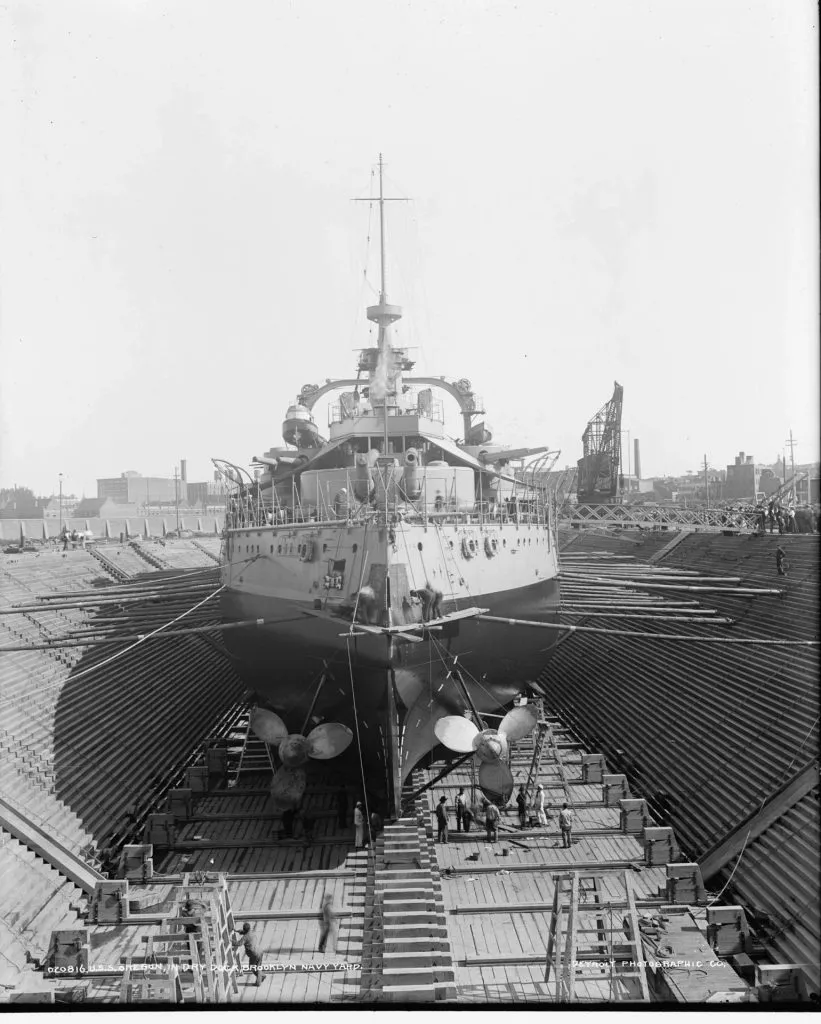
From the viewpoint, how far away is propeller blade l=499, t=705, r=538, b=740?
38.5ft

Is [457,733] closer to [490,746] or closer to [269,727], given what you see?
[490,746]

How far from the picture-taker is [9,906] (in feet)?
28.6

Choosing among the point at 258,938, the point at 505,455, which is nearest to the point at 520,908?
the point at 258,938

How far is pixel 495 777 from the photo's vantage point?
11.1 metres

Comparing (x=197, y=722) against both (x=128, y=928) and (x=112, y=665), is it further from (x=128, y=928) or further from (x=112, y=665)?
(x=128, y=928)

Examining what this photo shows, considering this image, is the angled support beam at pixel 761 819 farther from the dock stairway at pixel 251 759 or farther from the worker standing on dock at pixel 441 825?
the dock stairway at pixel 251 759

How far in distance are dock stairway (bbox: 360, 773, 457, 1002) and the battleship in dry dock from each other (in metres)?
0.79

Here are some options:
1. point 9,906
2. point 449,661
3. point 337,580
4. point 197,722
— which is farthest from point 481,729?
point 197,722

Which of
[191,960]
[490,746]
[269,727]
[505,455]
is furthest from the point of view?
[505,455]

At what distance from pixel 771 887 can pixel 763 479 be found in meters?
50.2

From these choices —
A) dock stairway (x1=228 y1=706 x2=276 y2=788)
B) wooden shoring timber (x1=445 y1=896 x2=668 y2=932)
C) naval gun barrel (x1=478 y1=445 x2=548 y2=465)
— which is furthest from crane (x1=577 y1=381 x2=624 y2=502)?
wooden shoring timber (x1=445 y1=896 x2=668 y2=932)

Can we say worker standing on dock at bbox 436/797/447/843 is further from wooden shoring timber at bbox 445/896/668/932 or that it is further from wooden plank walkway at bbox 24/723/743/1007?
wooden shoring timber at bbox 445/896/668/932

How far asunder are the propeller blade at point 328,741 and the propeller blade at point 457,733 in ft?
4.49

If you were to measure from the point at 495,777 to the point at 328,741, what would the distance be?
2.50 meters
